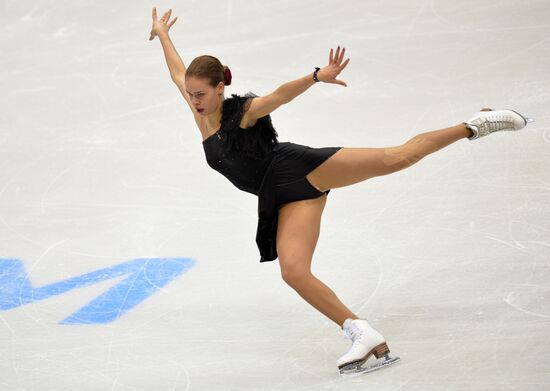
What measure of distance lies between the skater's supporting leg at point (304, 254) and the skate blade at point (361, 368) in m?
0.20

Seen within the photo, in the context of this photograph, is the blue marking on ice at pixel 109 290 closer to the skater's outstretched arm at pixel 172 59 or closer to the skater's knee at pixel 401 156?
the skater's outstretched arm at pixel 172 59

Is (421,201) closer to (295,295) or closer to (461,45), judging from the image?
(295,295)

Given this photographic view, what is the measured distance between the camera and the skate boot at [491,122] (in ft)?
14.5

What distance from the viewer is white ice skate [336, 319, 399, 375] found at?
3889mm

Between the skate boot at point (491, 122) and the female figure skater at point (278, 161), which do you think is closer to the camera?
the female figure skater at point (278, 161)

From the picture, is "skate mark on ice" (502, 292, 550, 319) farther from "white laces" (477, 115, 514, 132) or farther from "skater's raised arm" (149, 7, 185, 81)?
"skater's raised arm" (149, 7, 185, 81)

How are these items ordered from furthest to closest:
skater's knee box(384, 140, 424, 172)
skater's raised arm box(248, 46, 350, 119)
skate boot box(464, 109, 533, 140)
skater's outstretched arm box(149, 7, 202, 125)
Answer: skater's outstretched arm box(149, 7, 202, 125)
skate boot box(464, 109, 533, 140)
skater's knee box(384, 140, 424, 172)
skater's raised arm box(248, 46, 350, 119)

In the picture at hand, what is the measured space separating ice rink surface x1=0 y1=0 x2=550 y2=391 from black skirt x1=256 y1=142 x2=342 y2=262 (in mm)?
538

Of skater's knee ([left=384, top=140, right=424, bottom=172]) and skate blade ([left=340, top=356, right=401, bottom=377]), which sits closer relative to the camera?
skate blade ([left=340, top=356, right=401, bottom=377])

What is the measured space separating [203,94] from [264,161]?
0.42 meters

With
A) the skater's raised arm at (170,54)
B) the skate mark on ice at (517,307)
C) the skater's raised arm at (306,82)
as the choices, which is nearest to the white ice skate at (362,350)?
the skate mark on ice at (517,307)

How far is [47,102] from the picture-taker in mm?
7148

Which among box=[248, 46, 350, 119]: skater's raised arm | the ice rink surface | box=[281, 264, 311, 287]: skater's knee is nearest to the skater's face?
box=[248, 46, 350, 119]: skater's raised arm

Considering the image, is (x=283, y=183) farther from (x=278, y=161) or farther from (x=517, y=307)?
(x=517, y=307)
